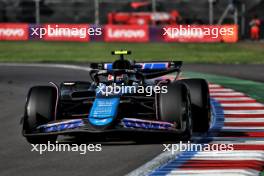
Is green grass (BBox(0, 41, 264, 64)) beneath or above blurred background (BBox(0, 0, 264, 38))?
beneath

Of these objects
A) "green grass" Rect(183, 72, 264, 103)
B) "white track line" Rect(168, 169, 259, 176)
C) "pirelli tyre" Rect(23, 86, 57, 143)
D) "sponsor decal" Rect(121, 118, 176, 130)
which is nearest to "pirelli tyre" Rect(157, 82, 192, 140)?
"sponsor decal" Rect(121, 118, 176, 130)

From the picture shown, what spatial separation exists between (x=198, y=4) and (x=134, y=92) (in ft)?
97.4

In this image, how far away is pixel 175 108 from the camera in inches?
406

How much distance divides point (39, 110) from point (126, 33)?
1072 inches

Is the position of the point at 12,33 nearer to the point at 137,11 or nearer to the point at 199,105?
the point at 137,11

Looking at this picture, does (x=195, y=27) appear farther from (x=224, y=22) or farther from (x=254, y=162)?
(x=254, y=162)

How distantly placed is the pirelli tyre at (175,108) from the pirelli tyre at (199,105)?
0.95 metres

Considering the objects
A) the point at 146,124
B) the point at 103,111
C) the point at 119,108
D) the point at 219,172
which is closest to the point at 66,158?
the point at 103,111

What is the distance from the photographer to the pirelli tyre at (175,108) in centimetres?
1026

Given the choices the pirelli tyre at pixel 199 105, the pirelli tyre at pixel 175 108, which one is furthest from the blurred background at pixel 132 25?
the pirelli tyre at pixel 175 108

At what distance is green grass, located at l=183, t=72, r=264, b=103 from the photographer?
17.9 m

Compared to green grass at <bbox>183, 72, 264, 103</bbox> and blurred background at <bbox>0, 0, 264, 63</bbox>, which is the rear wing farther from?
blurred background at <bbox>0, 0, 264, 63</bbox>

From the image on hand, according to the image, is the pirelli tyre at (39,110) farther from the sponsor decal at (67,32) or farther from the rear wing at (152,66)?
the sponsor decal at (67,32)

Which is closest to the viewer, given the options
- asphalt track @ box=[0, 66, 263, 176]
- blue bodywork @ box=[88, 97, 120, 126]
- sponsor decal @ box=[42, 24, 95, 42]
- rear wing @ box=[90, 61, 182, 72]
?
asphalt track @ box=[0, 66, 263, 176]
